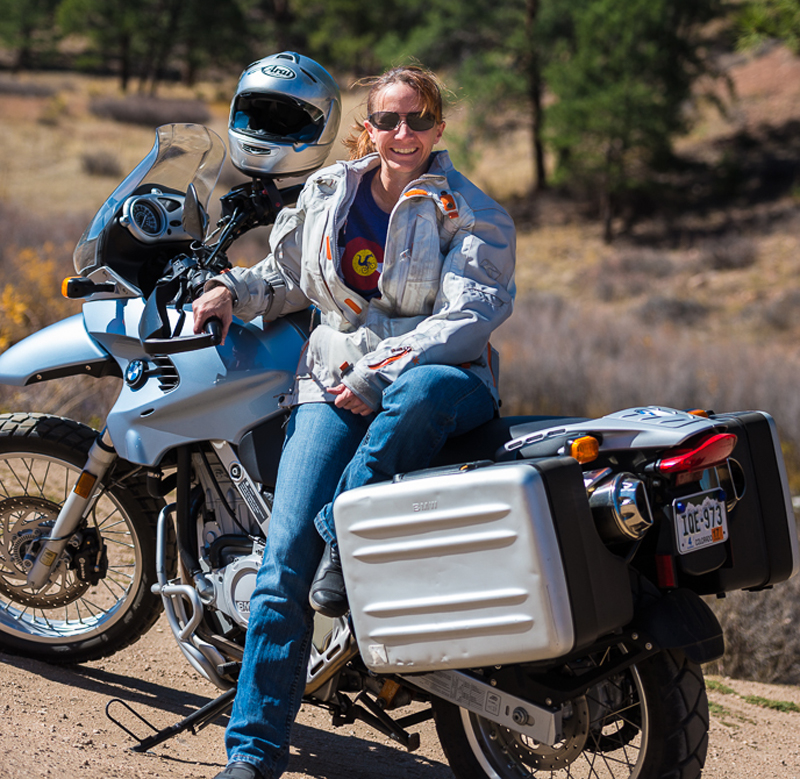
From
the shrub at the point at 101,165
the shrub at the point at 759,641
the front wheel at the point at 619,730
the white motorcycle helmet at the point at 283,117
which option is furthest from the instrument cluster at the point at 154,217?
the shrub at the point at 101,165

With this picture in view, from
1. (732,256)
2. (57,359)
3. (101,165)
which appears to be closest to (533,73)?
(732,256)

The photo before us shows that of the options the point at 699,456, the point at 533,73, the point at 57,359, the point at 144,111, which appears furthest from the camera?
the point at 144,111

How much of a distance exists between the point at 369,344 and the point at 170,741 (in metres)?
1.58

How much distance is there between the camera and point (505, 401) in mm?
9766

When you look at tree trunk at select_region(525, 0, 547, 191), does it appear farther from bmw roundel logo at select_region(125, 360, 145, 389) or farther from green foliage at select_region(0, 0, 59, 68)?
green foliage at select_region(0, 0, 59, 68)

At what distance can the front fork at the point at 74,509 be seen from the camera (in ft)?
11.1

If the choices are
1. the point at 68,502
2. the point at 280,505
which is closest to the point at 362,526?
the point at 280,505

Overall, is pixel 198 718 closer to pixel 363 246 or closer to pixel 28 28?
pixel 363 246

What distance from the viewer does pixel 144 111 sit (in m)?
34.5

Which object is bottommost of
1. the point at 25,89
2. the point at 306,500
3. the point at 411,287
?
the point at 306,500

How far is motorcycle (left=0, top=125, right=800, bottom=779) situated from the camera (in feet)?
7.48

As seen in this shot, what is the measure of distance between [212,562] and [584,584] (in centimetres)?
133

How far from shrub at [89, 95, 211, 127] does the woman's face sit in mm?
32281

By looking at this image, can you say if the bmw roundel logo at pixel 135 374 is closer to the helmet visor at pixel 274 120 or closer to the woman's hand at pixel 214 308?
the woman's hand at pixel 214 308
